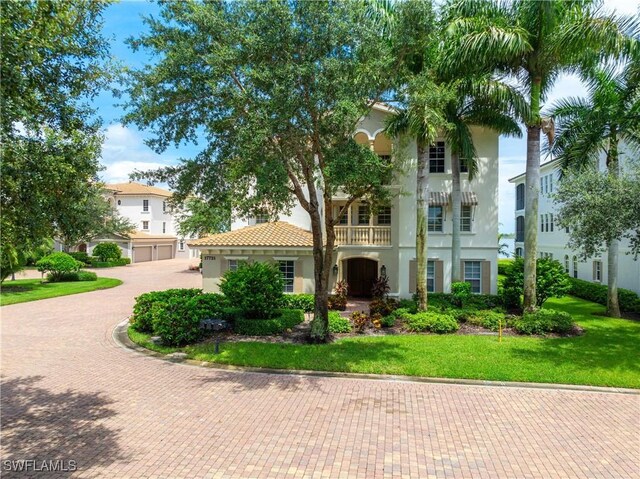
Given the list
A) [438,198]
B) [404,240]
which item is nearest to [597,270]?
[438,198]

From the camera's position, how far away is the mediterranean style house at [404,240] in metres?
22.8

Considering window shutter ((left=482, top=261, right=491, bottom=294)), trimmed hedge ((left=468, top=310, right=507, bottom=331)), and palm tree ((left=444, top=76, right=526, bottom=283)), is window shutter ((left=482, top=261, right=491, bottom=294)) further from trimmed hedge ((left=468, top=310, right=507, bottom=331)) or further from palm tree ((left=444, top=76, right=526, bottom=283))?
trimmed hedge ((left=468, top=310, right=507, bottom=331))

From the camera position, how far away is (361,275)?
1025 inches

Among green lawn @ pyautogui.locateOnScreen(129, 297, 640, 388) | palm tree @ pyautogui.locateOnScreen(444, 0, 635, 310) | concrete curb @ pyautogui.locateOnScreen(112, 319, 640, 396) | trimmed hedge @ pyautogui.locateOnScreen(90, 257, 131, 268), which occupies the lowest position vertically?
concrete curb @ pyautogui.locateOnScreen(112, 319, 640, 396)

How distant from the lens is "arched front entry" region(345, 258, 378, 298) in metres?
25.9

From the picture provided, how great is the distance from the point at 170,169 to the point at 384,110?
1276cm

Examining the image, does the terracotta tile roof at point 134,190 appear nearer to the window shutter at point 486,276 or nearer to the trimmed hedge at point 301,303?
the trimmed hedge at point 301,303

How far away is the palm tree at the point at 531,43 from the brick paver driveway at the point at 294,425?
9.38 metres

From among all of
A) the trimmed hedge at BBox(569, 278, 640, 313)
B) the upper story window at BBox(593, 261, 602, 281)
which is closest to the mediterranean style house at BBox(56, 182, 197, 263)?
the trimmed hedge at BBox(569, 278, 640, 313)

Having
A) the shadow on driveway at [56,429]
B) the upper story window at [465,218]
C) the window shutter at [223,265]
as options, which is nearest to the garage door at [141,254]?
the window shutter at [223,265]

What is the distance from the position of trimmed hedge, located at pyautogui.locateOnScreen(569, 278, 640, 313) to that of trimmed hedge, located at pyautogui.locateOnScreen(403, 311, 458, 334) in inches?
441

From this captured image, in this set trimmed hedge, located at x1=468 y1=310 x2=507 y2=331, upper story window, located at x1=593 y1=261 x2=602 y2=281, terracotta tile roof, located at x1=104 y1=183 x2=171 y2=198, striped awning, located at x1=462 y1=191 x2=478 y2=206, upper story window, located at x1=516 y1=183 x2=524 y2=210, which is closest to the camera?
trimmed hedge, located at x1=468 y1=310 x2=507 y2=331

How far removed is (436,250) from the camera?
23547 mm

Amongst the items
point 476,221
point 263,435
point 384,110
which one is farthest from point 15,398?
point 476,221
